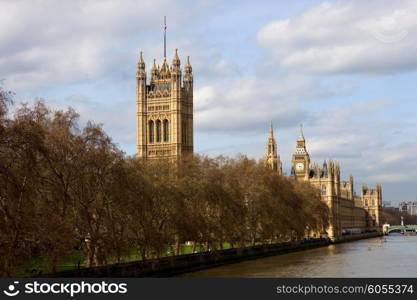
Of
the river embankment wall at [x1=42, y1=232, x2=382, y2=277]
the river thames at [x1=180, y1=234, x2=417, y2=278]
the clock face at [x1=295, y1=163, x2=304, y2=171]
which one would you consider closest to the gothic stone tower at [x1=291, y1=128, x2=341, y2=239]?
the clock face at [x1=295, y1=163, x2=304, y2=171]

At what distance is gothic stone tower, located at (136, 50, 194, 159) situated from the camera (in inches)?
5433

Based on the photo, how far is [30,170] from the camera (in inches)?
1492

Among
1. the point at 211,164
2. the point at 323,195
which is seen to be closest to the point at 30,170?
the point at 211,164

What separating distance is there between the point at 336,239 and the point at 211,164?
69181 millimetres

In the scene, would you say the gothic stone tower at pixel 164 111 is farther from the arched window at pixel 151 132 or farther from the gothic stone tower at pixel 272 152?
the gothic stone tower at pixel 272 152

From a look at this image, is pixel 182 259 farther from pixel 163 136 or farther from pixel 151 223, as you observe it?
pixel 163 136

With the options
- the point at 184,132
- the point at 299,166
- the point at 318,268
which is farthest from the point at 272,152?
the point at 318,268

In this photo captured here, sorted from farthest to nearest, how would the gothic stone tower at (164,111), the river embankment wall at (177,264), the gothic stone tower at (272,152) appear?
the gothic stone tower at (272,152)
the gothic stone tower at (164,111)
the river embankment wall at (177,264)

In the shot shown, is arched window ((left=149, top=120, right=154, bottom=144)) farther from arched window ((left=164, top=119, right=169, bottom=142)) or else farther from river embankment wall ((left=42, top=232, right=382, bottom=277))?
river embankment wall ((left=42, top=232, right=382, bottom=277))

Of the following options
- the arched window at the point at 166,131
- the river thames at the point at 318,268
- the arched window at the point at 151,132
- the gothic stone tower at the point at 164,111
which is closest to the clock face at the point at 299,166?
the gothic stone tower at the point at 164,111

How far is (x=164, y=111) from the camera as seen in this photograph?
140250mm

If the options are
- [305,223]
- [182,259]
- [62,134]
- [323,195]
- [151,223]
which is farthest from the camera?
[323,195]

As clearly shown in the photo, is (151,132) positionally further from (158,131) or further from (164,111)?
(164,111)

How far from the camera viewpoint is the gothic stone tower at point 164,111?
138000mm
